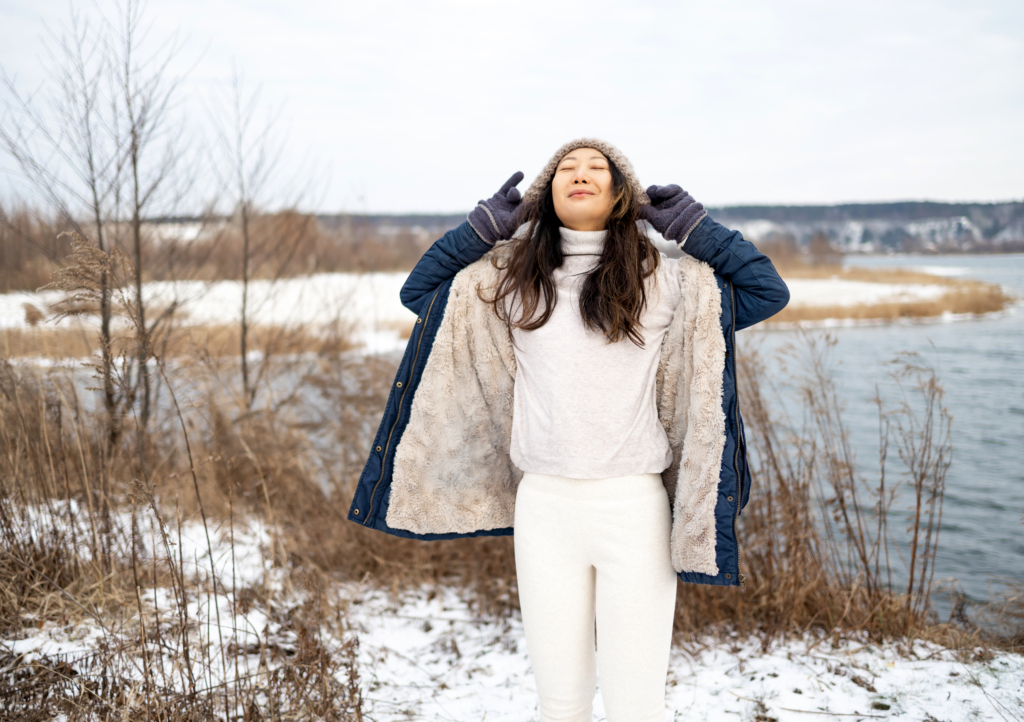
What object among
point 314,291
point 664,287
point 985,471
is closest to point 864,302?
point 985,471

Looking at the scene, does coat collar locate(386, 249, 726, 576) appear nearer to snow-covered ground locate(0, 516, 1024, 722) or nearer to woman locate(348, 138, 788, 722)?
woman locate(348, 138, 788, 722)

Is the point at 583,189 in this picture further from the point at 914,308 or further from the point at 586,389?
the point at 914,308

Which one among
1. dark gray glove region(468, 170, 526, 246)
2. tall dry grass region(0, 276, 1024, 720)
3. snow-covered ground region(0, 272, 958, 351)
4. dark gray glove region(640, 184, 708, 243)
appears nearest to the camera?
dark gray glove region(640, 184, 708, 243)

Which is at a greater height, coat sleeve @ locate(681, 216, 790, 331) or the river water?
coat sleeve @ locate(681, 216, 790, 331)

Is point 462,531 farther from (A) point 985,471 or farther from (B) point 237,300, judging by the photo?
(A) point 985,471

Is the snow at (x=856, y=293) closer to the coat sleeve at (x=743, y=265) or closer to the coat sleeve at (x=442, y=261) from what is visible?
the coat sleeve at (x=743, y=265)

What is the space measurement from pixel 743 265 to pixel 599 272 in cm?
40

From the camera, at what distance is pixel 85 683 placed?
2.24 m

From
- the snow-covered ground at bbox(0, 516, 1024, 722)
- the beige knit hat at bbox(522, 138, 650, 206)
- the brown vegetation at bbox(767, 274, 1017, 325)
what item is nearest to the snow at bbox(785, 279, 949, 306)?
the brown vegetation at bbox(767, 274, 1017, 325)

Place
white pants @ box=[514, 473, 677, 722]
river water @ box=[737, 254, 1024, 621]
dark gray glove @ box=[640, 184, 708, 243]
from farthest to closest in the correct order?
river water @ box=[737, 254, 1024, 621], dark gray glove @ box=[640, 184, 708, 243], white pants @ box=[514, 473, 677, 722]

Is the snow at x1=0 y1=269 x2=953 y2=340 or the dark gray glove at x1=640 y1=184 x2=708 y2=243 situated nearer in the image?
the dark gray glove at x1=640 y1=184 x2=708 y2=243

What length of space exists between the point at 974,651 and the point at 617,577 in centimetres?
253

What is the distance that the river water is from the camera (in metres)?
5.15

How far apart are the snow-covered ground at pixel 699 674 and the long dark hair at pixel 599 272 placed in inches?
63.4
